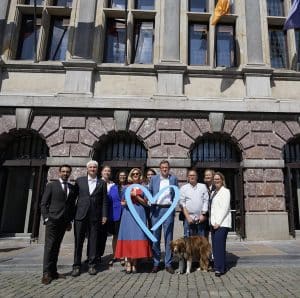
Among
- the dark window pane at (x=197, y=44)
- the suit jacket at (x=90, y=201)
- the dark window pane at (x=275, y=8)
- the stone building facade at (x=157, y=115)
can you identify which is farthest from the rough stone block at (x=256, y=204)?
the dark window pane at (x=275, y=8)

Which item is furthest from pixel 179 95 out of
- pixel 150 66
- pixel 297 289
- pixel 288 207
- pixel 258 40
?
pixel 297 289

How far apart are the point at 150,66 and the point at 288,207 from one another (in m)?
6.57

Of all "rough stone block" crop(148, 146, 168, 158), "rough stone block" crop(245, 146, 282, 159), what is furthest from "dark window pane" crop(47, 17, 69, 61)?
"rough stone block" crop(245, 146, 282, 159)

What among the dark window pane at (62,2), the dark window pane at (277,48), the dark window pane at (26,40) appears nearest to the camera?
the dark window pane at (26,40)

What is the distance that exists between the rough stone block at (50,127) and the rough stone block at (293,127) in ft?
25.1

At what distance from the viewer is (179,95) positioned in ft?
33.1

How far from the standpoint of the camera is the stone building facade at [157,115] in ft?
31.4

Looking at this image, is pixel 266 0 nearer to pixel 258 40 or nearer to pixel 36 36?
pixel 258 40

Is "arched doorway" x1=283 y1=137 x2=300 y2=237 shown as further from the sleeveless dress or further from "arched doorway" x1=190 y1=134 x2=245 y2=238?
the sleeveless dress

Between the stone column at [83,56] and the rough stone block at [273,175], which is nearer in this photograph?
the rough stone block at [273,175]

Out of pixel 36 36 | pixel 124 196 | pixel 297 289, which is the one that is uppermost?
pixel 36 36

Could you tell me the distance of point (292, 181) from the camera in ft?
33.3

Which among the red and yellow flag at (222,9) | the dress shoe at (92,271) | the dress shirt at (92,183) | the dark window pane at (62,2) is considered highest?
the dark window pane at (62,2)

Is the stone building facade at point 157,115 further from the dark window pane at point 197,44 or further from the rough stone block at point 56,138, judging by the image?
the dark window pane at point 197,44
